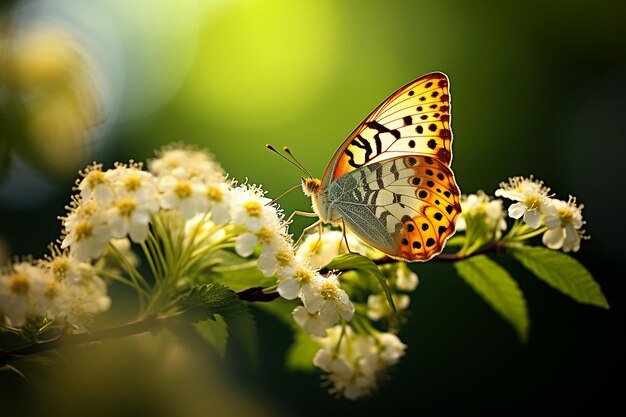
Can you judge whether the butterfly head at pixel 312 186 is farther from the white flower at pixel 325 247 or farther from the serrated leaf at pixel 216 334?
the serrated leaf at pixel 216 334

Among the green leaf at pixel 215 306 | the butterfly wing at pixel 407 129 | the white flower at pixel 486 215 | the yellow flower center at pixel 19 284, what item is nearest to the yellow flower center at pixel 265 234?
the green leaf at pixel 215 306

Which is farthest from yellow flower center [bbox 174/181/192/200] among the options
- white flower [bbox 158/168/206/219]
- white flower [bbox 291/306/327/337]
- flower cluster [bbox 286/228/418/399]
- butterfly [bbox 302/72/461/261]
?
butterfly [bbox 302/72/461/261]

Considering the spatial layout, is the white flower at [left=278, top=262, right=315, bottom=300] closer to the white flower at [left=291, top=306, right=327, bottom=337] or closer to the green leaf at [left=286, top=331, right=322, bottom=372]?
the white flower at [left=291, top=306, right=327, bottom=337]

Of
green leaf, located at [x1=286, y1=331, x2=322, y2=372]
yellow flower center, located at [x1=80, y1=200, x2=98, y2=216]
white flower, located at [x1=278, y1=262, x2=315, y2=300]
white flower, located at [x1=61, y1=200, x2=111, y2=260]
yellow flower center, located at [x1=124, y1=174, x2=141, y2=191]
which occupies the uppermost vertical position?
yellow flower center, located at [x1=124, y1=174, x2=141, y2=191]

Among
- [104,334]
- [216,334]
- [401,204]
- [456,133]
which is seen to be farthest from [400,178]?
[456,133]

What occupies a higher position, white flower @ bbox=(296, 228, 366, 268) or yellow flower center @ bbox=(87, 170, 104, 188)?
yellow flower center @ bbox=(87, 170, 104, 188)

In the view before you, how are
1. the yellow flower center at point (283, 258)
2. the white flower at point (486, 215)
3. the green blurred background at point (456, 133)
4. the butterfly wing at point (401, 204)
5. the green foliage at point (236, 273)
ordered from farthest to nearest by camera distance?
the green blurred background at point (456, 133) → the white flower at point (486, 215) → the butterfly wing at point (401, 204) → the green foliage at point (236, 273) → the yellow flower center at point (283, 258)
